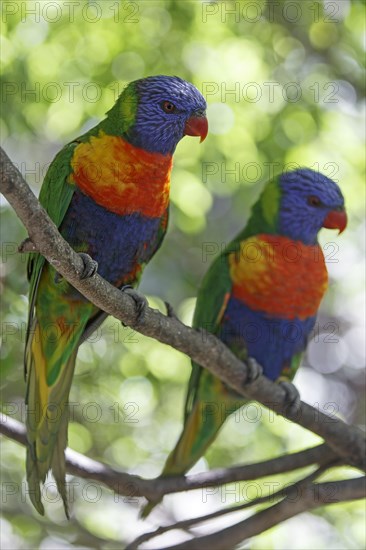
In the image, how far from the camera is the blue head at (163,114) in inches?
133

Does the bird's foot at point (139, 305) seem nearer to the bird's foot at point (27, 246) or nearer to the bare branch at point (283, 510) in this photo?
Result: the bird's foot at point (27, 246)

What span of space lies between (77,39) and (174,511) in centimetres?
334

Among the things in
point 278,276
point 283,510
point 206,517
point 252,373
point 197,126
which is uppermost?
point 197,126

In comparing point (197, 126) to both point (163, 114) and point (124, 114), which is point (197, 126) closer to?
point (163, 114)

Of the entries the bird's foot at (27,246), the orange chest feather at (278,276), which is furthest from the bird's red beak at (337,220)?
the bird's foot at (27,246)

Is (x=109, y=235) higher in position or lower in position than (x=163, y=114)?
lower

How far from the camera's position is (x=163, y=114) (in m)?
3.39

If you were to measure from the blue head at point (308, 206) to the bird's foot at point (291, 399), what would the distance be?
2.68 feet

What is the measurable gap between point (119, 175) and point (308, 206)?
1.23m

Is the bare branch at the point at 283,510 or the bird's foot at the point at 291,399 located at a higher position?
the bird's foot at the point at 291,399

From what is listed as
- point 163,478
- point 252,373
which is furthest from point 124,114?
point 163,478

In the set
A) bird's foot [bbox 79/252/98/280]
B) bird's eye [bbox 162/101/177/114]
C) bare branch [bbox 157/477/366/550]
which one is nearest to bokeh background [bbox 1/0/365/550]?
bird's eye [bbox 162/101/177/114]

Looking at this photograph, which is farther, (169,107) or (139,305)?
(169,107)

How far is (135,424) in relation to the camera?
5750 mm
